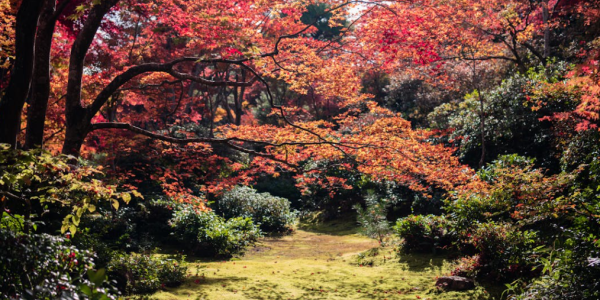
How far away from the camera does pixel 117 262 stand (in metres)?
5.80

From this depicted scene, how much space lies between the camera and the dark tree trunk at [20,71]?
3.73m

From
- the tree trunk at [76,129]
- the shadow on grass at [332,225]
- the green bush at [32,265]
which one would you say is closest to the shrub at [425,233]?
the shadow on grass at [332,225]

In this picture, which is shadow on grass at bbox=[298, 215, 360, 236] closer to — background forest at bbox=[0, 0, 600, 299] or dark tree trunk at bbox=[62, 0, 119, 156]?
background forest at bbox=[0, 0, 600, 299]

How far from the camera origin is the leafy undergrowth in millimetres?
6117

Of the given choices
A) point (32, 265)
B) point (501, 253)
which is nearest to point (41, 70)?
point (32, 265)

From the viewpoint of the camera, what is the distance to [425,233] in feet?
26.6

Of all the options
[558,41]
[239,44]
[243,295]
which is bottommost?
[243,295]

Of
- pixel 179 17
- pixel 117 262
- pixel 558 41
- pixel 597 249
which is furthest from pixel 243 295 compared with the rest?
pixel 558 41

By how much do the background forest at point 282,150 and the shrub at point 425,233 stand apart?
0.11 ft

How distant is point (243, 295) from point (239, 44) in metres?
3.79

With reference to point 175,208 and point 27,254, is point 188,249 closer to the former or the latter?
point 175,208

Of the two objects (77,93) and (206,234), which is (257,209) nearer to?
(206,234)

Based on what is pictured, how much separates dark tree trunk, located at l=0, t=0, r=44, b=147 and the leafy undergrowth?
3138 mm

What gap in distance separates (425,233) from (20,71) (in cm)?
715
